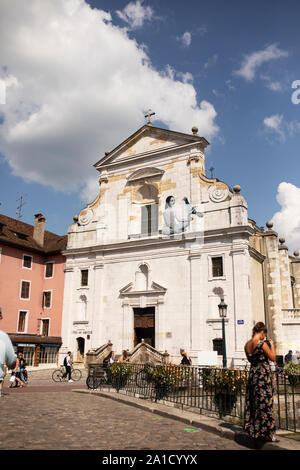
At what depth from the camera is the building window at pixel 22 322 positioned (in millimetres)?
32906

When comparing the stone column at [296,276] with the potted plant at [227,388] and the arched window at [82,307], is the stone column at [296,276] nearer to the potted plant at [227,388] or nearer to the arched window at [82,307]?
the arched window at [82,307]

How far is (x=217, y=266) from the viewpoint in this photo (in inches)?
1085

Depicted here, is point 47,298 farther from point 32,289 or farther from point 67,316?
point 67,316

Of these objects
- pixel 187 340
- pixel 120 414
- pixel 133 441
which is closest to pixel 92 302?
pixel 187 340

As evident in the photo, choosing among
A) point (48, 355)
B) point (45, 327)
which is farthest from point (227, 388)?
point (45, 327)

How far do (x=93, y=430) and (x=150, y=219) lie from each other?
943 inches

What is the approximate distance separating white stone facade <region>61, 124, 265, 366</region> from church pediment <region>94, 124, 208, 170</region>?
84mm

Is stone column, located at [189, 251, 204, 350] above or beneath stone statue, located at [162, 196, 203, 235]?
beneath

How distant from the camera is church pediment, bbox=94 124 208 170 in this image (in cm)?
3081

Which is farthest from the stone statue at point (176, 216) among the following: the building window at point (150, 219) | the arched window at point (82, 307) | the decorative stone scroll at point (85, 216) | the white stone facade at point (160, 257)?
the arched window at point (82, 307)

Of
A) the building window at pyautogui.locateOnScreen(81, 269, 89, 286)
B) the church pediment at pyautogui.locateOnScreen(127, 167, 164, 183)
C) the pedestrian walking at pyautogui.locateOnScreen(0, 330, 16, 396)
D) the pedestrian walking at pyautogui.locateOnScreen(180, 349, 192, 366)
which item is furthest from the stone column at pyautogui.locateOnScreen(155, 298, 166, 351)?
the pedestrian walking at pyautogui.locateOnScreen(0, 330, 16, 396)

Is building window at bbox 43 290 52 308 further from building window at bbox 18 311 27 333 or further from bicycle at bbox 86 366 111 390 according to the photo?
bicycle at bbox 86 366 111 390
